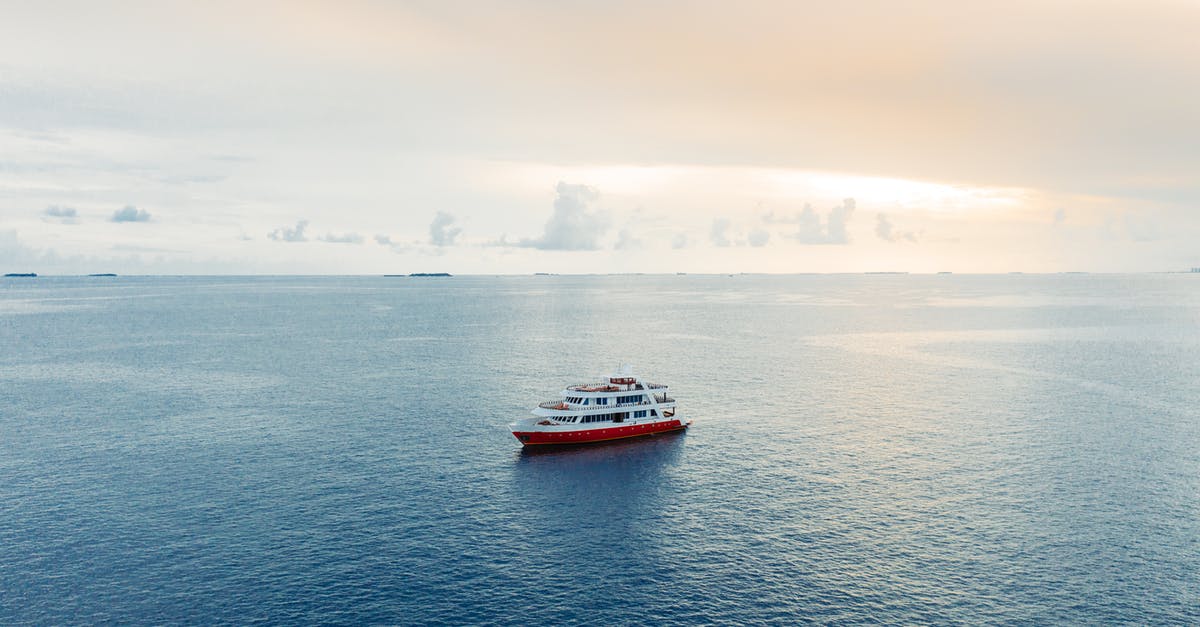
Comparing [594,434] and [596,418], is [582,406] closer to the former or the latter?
[596,418]

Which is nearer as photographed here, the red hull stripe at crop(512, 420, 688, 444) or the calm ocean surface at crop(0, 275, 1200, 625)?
the calm ocean surface at crop(0, 275, 1200, 625)

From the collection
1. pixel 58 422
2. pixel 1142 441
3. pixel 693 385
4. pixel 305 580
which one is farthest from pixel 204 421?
pixel 1142 441

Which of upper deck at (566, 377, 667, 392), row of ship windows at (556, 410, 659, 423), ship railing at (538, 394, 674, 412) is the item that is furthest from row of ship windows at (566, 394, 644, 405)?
row of ship windows at (556, 410, 659, 423)

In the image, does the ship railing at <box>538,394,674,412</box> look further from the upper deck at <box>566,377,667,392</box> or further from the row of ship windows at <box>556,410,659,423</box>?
the upper deck at <box>566,377,667,392</box>

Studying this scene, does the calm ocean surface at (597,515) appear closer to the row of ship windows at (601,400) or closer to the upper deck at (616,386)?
the row of ship windows at (601,400)

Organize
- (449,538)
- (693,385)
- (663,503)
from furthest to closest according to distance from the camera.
→ (693,385) → (663,503) → (449,538)

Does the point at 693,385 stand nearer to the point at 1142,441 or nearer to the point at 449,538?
the point at 1142,441

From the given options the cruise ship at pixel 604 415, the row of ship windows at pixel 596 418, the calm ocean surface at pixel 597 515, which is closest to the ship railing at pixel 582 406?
the cruise ship at pixel 604 415

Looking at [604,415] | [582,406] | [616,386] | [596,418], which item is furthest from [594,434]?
[616,386]
